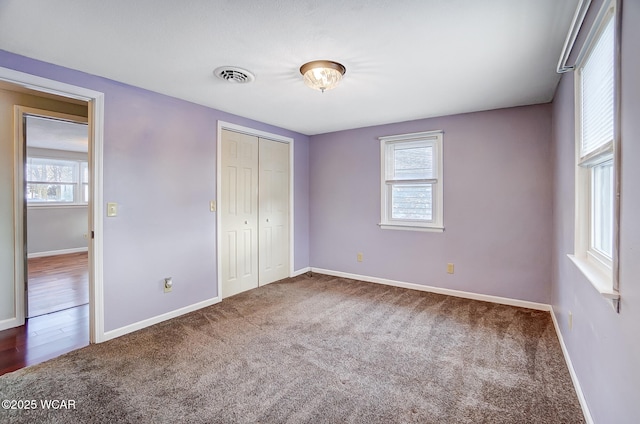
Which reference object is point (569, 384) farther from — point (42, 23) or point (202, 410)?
point (42, 23)

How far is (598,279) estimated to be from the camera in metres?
1.47

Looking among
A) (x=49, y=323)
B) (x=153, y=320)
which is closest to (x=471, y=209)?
(x=153, y=320)

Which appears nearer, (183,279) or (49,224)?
(183,279)

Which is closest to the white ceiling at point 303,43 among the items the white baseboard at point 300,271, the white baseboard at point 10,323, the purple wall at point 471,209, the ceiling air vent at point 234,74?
the ceiling air vent at point 234,74

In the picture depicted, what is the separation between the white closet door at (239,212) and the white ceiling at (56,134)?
2.11m

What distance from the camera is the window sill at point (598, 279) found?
4.11ft

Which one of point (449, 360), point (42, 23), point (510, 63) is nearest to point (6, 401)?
point (42, 23)

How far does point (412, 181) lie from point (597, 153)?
99.2 inches

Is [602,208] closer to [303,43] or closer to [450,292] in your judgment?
[303,43]

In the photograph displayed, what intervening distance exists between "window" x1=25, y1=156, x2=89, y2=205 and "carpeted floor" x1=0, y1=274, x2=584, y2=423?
5.75m

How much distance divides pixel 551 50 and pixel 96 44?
303 cm

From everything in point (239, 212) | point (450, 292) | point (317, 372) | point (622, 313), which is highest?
point (239, 212)

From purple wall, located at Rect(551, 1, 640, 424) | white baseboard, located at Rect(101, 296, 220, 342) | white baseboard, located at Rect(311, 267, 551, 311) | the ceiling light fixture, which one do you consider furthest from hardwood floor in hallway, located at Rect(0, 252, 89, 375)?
purple wall, located at Rect(551, 1, 640, 424)

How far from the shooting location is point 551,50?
6.92ft
